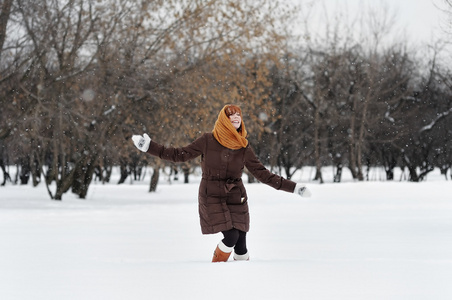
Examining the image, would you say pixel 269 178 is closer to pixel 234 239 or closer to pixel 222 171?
pixel 222 171

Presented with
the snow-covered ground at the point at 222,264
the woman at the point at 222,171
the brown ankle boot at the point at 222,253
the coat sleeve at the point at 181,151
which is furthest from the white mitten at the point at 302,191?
the coat sleeve at the point at 181,151

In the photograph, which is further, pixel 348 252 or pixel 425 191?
pixel 425 191

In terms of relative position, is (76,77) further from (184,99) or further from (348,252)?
(348,252)

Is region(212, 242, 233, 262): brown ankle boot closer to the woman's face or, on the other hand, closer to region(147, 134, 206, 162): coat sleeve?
region(147, 134, 206, 162): coat sleeve

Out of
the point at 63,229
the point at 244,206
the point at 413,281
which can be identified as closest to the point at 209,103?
the point at 63,229

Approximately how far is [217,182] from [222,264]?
77 cm

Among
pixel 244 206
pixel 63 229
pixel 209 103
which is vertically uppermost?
pixel 209 103

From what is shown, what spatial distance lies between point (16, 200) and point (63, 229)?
9.03 meters

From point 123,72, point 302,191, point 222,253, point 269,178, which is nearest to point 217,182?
point 269,178

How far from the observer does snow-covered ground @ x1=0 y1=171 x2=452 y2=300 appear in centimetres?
451

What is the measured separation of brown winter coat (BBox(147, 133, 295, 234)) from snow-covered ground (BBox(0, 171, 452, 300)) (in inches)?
16.3

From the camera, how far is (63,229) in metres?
11.4

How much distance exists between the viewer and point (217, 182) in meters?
5.99

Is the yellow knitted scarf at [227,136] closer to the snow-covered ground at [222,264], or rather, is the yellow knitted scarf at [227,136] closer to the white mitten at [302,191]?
the white mitten at [302,191]
